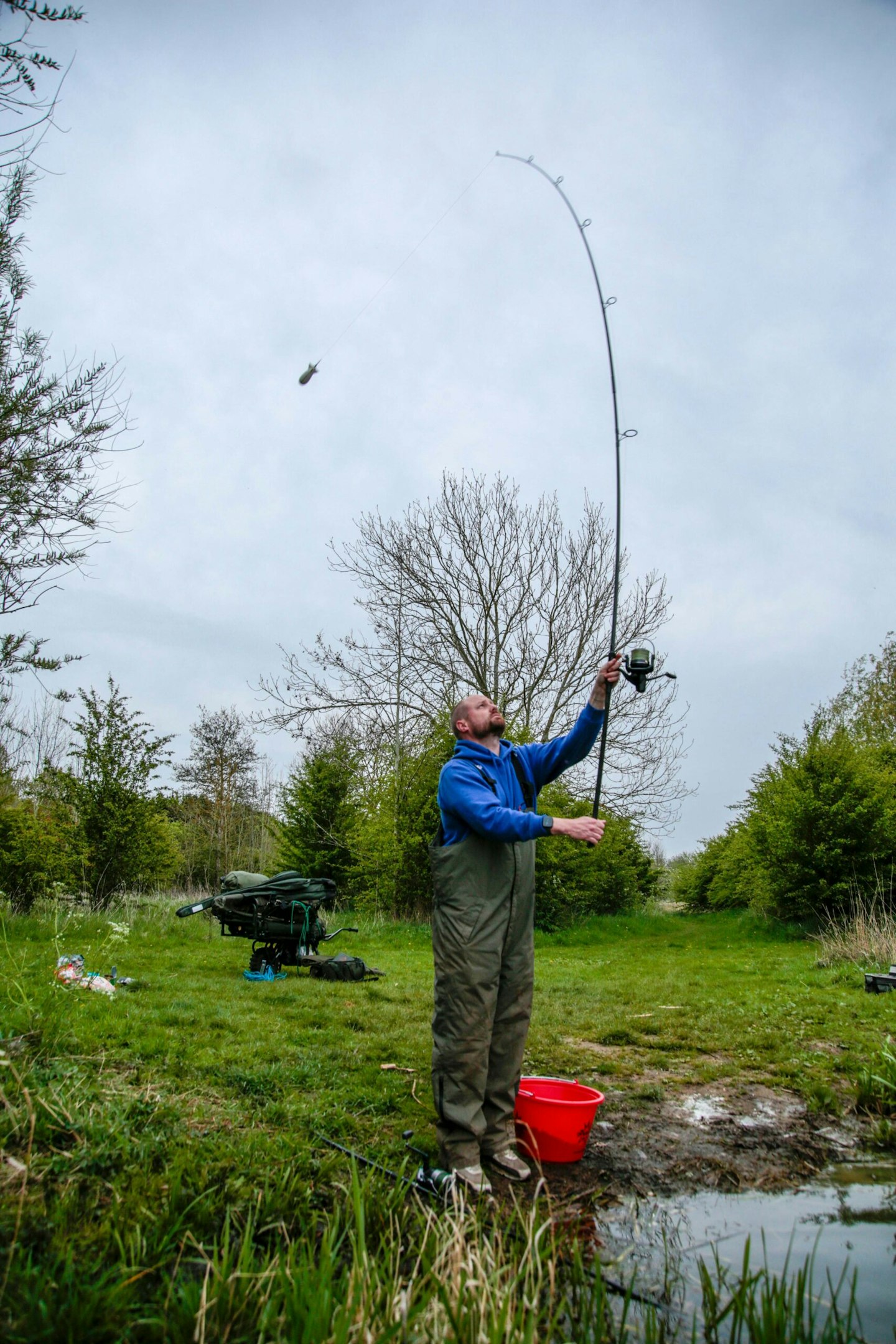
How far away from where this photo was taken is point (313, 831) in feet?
65.1

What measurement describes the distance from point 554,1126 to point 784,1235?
0.96 meters

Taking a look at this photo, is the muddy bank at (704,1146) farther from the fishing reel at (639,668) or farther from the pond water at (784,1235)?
the fishing reel at (639,668)

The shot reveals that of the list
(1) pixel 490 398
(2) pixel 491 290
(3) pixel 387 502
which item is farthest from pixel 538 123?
(3) pixel 387 502

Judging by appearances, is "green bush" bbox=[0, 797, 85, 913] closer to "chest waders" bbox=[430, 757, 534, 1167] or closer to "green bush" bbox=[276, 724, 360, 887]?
"green bush" bbox=[276, 724, 360, 887]

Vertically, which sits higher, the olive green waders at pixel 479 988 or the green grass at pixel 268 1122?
the olive green waders at pixel 479 988

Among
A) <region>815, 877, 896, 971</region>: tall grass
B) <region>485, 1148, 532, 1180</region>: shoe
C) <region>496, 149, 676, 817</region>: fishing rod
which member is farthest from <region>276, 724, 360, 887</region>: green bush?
<region>485, 1148, 532, 1180</region>: shoe

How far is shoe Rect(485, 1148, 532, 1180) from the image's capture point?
3.13m

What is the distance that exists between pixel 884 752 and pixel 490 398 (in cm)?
1113

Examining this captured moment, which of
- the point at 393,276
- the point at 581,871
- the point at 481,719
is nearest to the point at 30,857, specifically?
the point at 393,276

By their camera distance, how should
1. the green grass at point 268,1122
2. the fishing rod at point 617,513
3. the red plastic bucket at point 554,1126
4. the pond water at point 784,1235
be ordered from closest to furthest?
the green grass at point 268,1122, the pond water at point 784,1235, the red plastic bucket at point 554,1126, the fishing rod at point 617,513

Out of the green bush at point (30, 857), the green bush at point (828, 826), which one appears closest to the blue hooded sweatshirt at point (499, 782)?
the green bush at point (30, 857)

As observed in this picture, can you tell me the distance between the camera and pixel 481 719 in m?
3.65

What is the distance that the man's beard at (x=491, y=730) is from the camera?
3.65 m

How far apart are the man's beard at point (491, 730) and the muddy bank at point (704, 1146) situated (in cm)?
184
